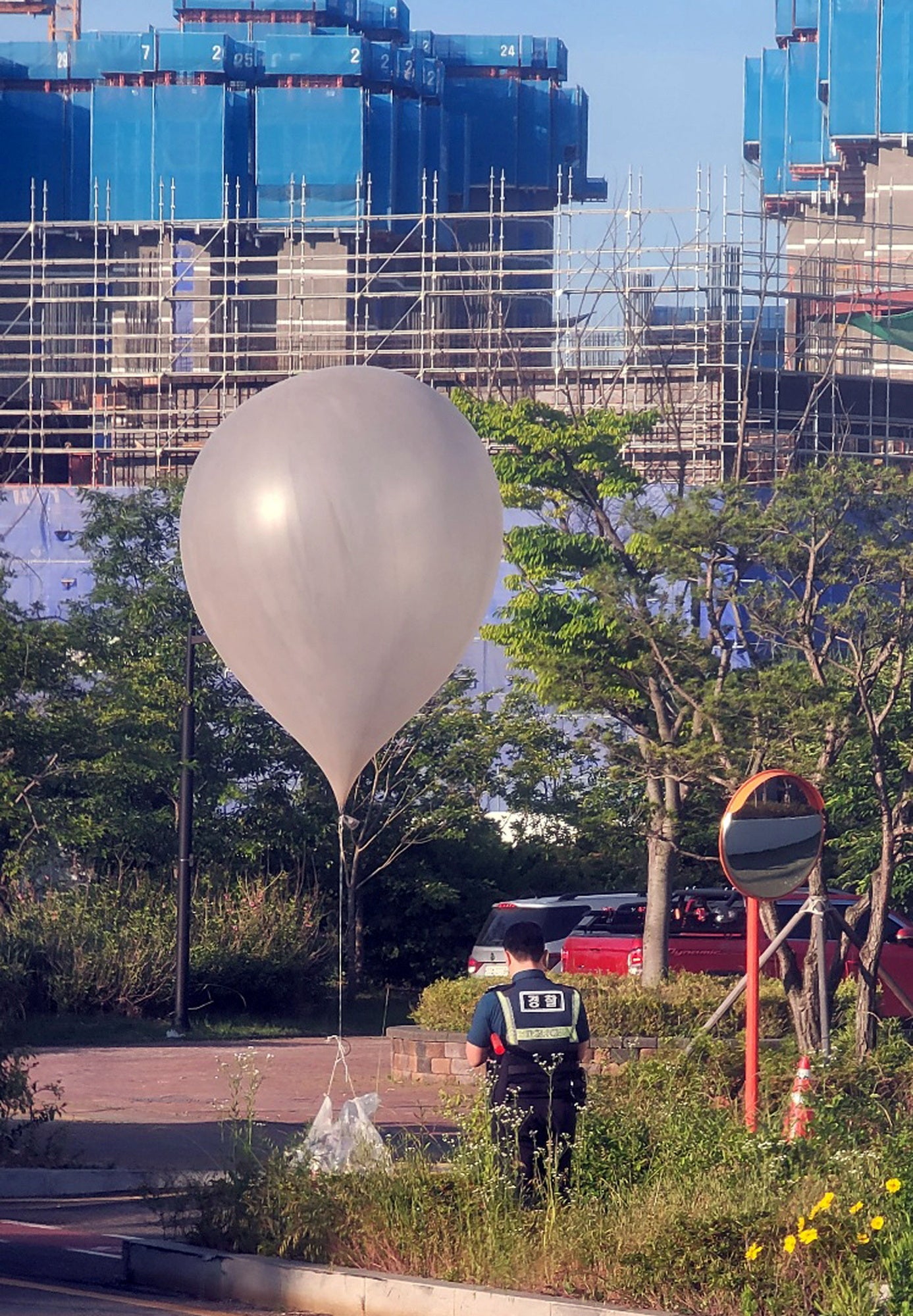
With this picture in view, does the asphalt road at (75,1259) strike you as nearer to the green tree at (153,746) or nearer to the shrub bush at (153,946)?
the shrub bush at (153,946)

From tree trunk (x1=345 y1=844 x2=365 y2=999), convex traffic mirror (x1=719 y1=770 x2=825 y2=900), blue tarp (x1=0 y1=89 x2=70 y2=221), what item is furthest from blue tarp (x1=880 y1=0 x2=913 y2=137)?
convex traffic mirror (x1=719 y1=770 x2=825 y2=900)

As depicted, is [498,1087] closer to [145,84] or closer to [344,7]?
[145,84]

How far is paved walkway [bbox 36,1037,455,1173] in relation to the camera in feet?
43.2

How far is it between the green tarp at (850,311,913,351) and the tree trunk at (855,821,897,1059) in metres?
32.0

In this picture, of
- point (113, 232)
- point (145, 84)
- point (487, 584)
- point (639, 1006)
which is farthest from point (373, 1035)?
point (145, 84)

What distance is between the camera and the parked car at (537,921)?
21641 mm

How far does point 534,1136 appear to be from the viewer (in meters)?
8.00

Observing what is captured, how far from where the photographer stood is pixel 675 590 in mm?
28016

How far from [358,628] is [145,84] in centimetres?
4989

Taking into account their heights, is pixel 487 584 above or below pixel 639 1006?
above

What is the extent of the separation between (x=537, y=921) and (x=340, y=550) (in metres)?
13.9

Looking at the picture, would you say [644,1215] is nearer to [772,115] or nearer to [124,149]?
[124,149]

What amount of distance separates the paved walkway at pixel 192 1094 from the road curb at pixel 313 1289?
3.68ft

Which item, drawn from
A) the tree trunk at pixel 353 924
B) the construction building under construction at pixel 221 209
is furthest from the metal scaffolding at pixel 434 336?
the tree trunk at pixel 353 924
